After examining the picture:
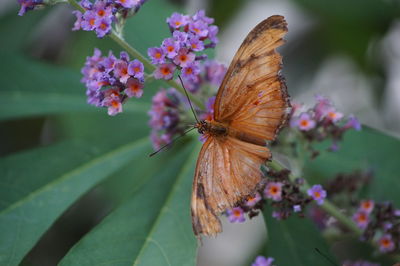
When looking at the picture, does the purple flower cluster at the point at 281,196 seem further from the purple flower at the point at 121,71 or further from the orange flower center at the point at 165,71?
the purple flower at the point at 121,71

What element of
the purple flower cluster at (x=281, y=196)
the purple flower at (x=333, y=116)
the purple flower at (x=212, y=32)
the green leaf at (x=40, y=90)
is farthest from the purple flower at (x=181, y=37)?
the green leaf at (x=40, y=90)

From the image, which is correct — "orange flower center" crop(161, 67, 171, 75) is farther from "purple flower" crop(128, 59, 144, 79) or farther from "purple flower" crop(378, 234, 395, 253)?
"purple flower" crop(378, 234, 395, 253)

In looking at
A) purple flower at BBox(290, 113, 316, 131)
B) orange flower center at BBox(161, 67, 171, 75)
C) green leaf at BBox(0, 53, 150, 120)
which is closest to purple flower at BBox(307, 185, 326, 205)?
purple flower at BBox(290, 113, 316, 131)

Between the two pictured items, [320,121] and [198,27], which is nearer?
[198,27]

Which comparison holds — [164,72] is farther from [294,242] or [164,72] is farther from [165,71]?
[294,242]

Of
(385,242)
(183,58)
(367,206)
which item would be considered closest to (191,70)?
(183,58)

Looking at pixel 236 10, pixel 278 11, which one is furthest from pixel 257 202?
pixel 278 11

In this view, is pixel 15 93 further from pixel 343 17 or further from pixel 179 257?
pixel 343 17

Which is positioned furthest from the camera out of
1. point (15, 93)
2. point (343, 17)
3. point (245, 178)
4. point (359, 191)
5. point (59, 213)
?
point (343, 17)
